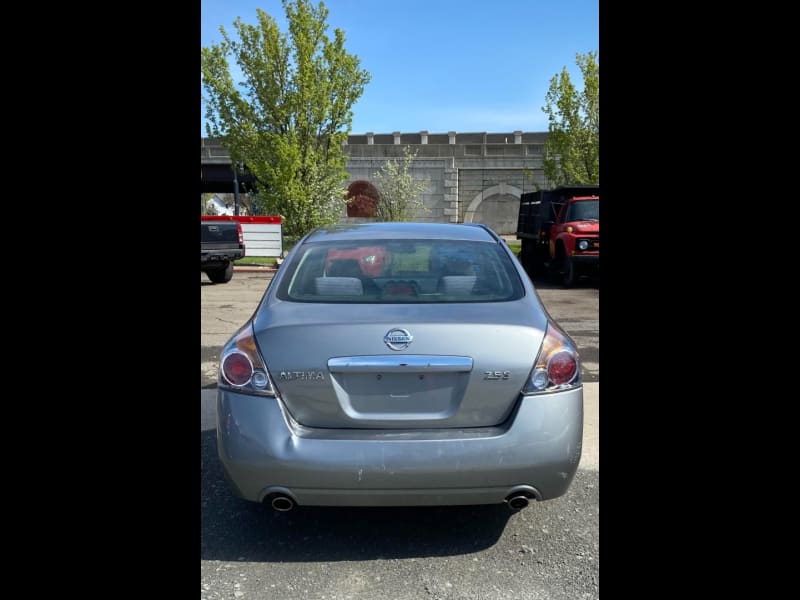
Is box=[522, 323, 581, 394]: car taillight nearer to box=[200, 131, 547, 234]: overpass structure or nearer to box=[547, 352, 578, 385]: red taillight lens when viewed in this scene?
box=[547, 352, 578, 385]: red taillight lens

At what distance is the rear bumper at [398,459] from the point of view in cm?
304

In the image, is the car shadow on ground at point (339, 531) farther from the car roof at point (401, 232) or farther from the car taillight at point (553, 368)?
the car roof at point (401, 232)

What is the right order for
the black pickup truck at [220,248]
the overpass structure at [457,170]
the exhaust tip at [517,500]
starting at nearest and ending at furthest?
the exhaust tip at [517,500], the black pickup truck at [220,248], the overpass structure at [457,170]

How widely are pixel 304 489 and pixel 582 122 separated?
2587cm

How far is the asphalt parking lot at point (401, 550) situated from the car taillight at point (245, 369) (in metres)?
0.84

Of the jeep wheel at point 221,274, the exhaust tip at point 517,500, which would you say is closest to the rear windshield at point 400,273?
the exhaust tip at point 517,500

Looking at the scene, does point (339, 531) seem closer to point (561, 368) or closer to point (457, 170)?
point (561, 368)

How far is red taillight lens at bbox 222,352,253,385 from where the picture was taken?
322 cm

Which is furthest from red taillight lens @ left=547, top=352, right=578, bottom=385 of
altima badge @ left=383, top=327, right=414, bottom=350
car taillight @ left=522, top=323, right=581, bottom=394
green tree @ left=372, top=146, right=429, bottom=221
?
green tree @ left=372, top=146, right=429, bottom=221

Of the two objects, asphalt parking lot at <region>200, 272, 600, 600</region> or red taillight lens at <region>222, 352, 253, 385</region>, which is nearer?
asphalt parking lot at <region>200, 272, 600, 600</region>

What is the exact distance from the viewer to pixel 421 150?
36.4 metres
